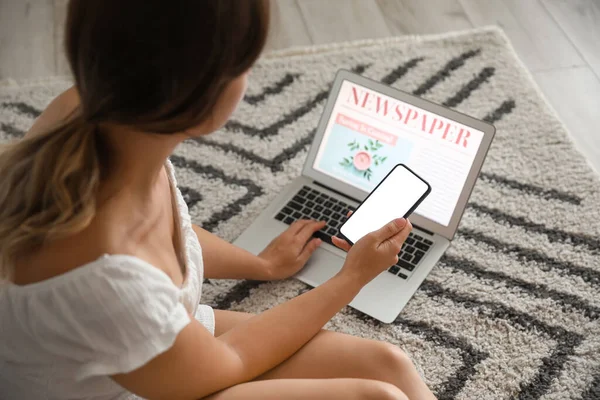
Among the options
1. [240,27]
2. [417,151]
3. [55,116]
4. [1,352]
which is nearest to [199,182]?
[417,151]

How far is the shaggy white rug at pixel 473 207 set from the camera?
1.04 meters

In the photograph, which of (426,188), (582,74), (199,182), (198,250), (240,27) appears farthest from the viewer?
(582,74)

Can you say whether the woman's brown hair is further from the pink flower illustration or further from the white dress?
the pink flower illustration

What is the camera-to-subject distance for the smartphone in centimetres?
99

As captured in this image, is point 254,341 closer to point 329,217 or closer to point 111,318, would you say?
point 111,318

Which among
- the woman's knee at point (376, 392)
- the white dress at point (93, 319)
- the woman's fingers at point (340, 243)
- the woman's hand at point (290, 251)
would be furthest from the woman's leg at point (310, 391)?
the woman's hand at point (290, 251)

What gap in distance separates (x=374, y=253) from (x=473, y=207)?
46 centimetres

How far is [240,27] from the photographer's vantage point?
566mm

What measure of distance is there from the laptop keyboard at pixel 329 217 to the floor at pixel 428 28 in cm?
49

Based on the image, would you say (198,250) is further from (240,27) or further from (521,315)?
(521,315)

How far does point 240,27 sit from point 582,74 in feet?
4.03

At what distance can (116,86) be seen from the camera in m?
0.57

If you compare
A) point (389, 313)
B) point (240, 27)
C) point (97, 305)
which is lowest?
point (389, 313)

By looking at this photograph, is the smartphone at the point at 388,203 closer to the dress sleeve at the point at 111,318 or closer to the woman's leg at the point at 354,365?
the woman's leg at the point at 354,365
